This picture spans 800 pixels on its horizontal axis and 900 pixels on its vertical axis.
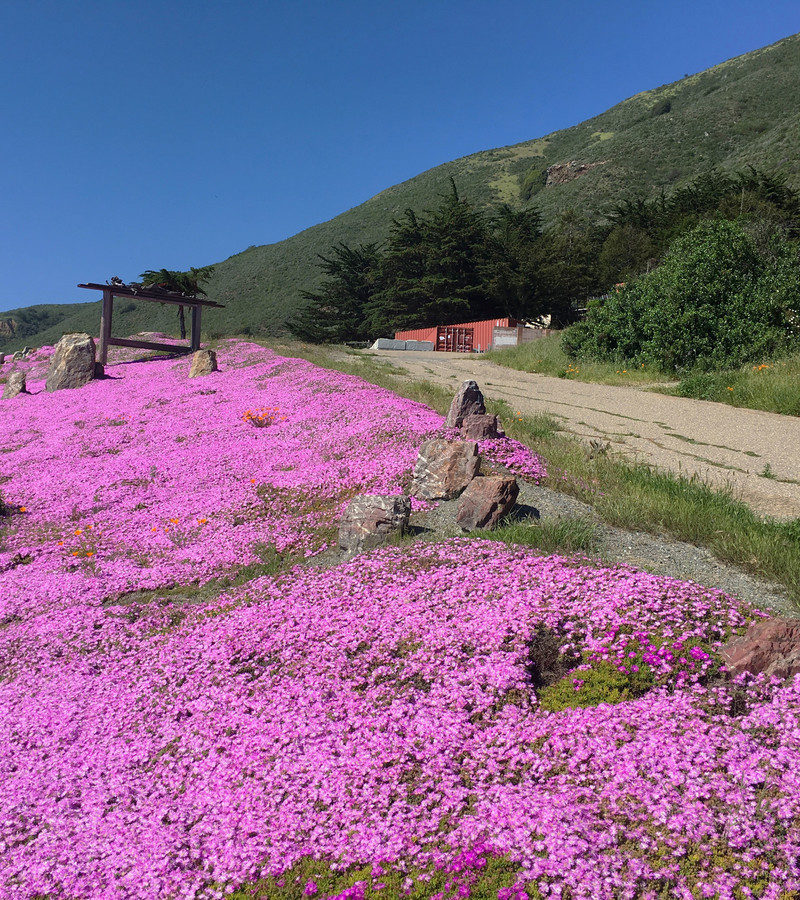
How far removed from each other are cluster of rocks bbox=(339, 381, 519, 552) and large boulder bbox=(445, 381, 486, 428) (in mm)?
1430

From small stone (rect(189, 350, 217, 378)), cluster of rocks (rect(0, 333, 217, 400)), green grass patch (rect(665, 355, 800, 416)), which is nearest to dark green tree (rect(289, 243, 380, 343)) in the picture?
cluster of rocks (rect(0, 333, 217, 400))

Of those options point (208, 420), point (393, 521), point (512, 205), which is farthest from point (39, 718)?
point (512, 205)

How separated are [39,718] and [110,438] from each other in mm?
9763

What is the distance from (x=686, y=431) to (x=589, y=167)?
310 ft

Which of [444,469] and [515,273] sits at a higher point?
[515,273]

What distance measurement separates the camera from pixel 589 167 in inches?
3637

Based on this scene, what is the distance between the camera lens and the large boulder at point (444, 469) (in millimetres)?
7285

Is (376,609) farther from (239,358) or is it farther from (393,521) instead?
(239,358)

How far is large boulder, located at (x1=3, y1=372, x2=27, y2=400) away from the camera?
20.0 meters

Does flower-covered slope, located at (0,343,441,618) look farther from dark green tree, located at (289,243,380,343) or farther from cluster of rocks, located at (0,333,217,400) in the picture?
dark green tree, located at (289,243,380,343)

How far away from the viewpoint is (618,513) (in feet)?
20.2

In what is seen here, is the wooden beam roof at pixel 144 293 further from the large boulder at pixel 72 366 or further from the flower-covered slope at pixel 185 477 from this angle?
the flower-covered slope at pixel 185 477

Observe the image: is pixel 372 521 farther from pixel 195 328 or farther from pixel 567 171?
pixel 567 171

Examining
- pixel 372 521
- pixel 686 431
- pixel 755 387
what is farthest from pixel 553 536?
pixel 755 387
